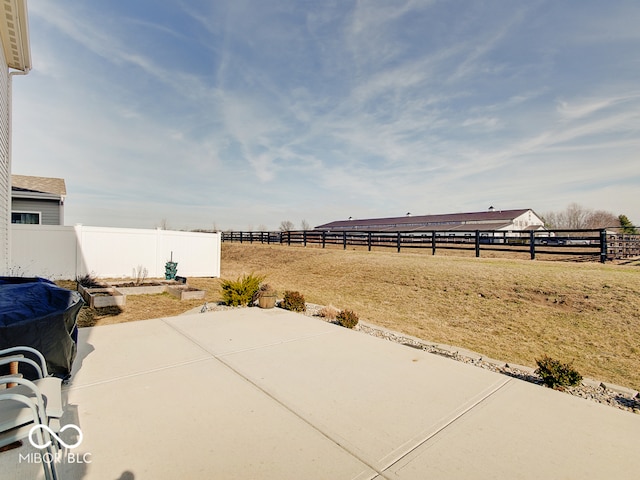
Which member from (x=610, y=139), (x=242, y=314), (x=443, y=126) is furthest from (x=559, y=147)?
(x=242, y=314)

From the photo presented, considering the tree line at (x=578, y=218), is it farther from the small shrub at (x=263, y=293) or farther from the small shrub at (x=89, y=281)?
the small shrub at (x=89, y=281)

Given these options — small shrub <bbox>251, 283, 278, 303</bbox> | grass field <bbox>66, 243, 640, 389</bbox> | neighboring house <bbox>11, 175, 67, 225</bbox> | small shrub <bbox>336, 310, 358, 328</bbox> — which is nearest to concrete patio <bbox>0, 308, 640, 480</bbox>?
small shrub <bbox>336, 310, 358, 328</bbox>

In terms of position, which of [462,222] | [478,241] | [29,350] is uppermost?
[462,222]

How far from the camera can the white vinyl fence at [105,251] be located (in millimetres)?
9125

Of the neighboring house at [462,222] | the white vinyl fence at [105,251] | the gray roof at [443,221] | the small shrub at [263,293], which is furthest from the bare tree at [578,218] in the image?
the small shrub at [263,293]

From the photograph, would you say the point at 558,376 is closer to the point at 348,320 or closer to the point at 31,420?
the point at 348,320

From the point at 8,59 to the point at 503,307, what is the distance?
12.1 m

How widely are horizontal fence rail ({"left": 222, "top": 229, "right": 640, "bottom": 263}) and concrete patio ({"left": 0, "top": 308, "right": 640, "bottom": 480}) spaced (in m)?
10.2

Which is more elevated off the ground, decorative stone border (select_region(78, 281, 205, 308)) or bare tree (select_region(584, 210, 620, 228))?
bare tree (select_region(584, 210, 620, 228))

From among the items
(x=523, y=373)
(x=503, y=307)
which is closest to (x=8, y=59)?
(x=523, y=373)

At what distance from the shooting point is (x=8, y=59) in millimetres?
6086

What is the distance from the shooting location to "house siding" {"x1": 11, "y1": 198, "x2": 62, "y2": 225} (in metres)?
12.7

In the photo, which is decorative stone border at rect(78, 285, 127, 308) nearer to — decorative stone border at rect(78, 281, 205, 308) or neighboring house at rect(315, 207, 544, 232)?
decorative stone border at rect(78, 281, 205, 308)

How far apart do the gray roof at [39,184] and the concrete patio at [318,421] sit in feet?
44.6
